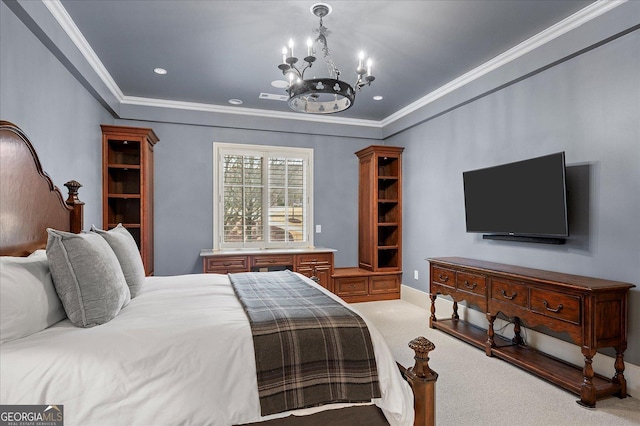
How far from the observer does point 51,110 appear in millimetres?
2807

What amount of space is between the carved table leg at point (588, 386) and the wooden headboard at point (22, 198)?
11.7 ft

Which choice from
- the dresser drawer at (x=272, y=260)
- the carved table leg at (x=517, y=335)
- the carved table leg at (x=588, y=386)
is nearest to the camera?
the carved table leg at (x=588, y=386)

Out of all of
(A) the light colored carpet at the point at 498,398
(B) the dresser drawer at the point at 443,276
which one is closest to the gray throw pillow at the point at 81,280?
(A) the light colored carpet at the point at 498,398

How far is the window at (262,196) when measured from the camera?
16.9ft

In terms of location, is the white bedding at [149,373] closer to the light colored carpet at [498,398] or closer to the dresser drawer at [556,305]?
the light colored carpet at [498,398]

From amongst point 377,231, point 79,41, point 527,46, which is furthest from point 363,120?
point 79,41

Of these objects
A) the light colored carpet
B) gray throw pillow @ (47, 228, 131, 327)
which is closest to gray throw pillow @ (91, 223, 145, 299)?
gray throw pillow @ (47, 228, 131, 327)


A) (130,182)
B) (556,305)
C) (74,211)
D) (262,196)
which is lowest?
(556,305)

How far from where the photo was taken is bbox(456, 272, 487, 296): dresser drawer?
10.9 feet

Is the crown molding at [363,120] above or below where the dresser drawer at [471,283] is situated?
above

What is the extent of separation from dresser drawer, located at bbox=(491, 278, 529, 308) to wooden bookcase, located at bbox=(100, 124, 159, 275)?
3757 millimetres

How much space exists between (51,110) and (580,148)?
14.0 ft

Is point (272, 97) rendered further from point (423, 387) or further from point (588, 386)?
point (588, 386)

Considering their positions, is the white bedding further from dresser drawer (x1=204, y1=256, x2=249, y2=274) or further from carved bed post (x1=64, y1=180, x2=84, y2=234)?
dresser drawer (x1=204, y1=256, x2=249, y2=274)
